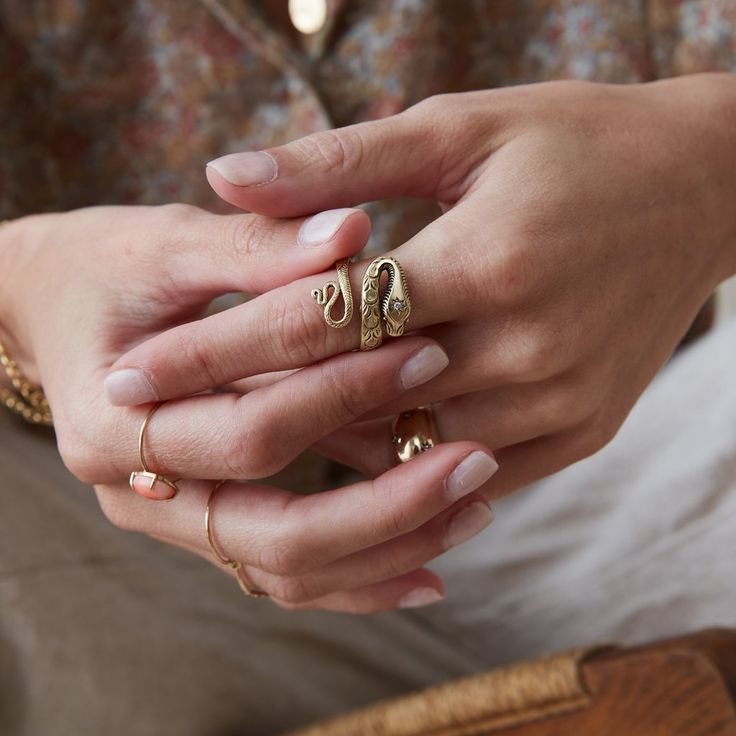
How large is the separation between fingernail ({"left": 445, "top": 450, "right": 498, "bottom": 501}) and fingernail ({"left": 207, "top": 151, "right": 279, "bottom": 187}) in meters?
0.24

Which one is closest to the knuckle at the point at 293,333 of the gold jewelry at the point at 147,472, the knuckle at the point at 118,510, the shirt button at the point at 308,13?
the gold jewelry at the point at 147,472

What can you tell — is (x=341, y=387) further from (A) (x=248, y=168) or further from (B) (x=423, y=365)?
(A) (x=248, y=168)

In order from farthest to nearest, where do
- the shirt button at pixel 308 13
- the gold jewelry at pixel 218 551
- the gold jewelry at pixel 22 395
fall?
the shirt button at pixel 308 13 < the gold jewelry at pixel 22 395 < the gold jewelry at pixel 218 551

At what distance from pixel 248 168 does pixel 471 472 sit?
0.84ft

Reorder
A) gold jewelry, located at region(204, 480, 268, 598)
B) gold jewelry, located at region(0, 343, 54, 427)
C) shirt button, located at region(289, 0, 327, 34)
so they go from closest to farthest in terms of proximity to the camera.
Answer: gold jewelry, located at region(204, 480, 268, 598)
gold jewelry, located at region(0, 343, 54, 427)
shirt button, located at region(289, 0, 327, 34)

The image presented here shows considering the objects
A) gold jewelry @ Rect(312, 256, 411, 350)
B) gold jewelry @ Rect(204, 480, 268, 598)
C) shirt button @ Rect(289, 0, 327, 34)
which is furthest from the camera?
shirt button @ Rect(289, 0, 327, 34)

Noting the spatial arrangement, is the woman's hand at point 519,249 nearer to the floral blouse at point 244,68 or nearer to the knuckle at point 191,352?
the knuckle at point 191,352

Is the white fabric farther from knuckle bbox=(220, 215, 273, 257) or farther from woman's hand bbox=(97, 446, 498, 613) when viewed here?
knuckle bbox=(220, 215, 273, 257)

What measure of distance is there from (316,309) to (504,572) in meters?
0.58

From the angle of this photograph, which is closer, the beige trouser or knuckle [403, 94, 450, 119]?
knuckle [403, 94, 450, 119]

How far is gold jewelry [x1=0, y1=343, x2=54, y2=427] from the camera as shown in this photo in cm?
86

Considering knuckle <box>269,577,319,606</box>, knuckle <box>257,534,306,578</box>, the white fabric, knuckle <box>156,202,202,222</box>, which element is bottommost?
the white fabric

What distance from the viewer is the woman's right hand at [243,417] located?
591 millimetres

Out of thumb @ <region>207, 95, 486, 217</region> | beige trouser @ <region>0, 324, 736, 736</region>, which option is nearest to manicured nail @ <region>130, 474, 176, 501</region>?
thumb @ <region>207, 95, 486, 217</region>
